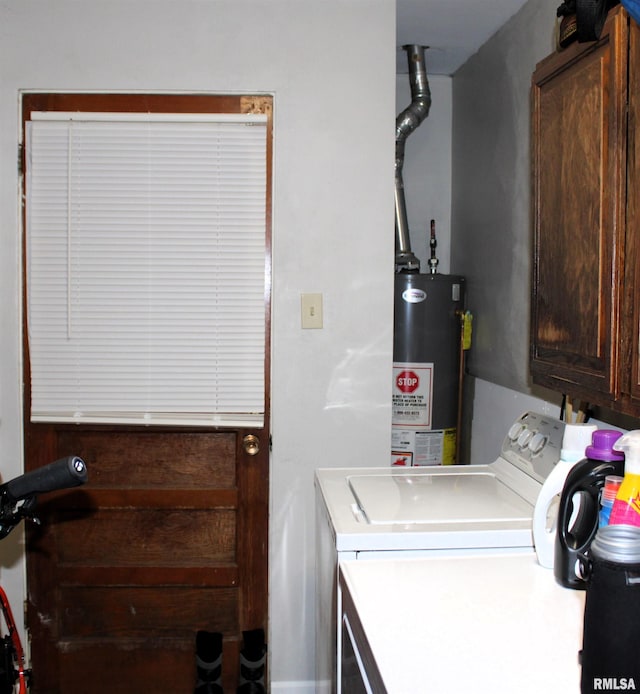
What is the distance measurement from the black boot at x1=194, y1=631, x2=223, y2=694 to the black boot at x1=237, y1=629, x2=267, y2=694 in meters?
0.08

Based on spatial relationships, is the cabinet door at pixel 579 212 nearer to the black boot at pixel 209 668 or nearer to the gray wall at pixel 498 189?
the gray wall at pixel 498 189

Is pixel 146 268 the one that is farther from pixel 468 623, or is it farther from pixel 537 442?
pixel 468 623

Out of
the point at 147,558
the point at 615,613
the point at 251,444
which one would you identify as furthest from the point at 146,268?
the point at 615,613

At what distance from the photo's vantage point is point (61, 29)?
274cm

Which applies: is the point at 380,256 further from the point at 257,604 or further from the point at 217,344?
the point at 257,604

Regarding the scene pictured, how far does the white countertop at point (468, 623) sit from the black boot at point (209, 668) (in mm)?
1208

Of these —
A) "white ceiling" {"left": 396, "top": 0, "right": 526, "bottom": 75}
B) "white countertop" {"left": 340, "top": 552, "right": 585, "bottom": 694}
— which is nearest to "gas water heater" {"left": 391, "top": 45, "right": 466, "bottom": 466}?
"white ceiling" {"left": 396, "top": 0, "right": 526, "bottom": 75}

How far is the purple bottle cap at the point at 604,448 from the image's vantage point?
4.80 ft

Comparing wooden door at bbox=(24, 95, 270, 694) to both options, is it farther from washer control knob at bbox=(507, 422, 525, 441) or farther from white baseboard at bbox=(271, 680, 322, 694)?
washer control knob at bbox=(507, 422, 525, 441)

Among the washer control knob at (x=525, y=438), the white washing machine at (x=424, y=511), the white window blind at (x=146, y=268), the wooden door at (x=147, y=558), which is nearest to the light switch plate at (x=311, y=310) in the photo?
the white window blind at (x=146, y=268)

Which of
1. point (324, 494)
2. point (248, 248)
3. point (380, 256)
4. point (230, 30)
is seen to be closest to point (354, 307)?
point (380, 256)

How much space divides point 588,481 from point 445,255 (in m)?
2.52

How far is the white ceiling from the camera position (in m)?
2.92

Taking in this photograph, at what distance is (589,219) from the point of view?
5.17ft
